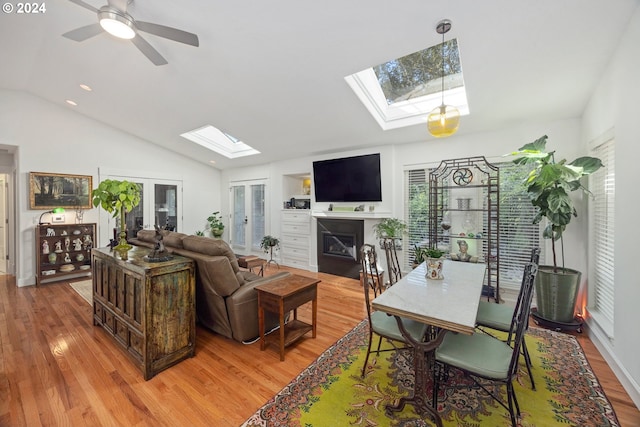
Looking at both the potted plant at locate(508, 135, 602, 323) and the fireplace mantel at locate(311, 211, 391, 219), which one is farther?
the fireplace mantel at locate(311, 211, 391, 219)

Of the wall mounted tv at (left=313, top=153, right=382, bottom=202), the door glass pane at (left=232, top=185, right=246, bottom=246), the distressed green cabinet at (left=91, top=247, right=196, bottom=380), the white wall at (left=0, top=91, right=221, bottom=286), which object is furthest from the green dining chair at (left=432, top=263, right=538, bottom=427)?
the white wall at (left=0, top=91, right=221, bottom=286)

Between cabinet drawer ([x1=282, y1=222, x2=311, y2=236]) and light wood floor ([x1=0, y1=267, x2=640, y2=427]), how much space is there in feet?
8.91

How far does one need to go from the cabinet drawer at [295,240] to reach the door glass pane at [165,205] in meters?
2.75

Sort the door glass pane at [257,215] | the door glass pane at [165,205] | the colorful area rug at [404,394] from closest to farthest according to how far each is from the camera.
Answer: the colorful area rug at [404,394] < the door glass pane at [165,205] < the door glass pane at [257,215]

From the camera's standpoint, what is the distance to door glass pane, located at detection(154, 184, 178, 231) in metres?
6.31

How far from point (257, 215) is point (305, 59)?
15.4ft

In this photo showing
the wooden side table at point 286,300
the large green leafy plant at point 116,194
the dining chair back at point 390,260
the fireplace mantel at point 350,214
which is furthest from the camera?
the fireplace mantel at point 350,214

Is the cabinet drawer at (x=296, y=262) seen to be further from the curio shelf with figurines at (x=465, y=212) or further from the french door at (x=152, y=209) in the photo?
the curio shelf with figurines at (x=465, y=212)

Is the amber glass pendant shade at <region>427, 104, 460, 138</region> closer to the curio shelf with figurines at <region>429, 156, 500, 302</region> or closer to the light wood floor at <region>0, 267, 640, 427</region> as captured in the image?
the curio shelf with figurines at <region>429, 156, 500, 302</region>

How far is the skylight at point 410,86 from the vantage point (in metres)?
2.96

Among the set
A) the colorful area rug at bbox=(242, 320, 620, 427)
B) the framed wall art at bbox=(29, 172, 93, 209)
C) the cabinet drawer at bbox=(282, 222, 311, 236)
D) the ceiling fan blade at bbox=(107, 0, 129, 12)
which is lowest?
the colorful area rug at bbox=(242, 320, 620, 427)

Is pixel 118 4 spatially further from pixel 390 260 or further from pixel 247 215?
pixel 247 215

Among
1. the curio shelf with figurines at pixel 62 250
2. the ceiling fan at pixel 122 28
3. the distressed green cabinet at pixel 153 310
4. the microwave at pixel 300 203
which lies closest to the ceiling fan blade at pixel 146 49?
the ceiling fan at pixel 122 28

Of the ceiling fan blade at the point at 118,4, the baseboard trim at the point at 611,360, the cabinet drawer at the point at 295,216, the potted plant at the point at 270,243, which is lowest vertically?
the baseboard trim at the point at 611,360
